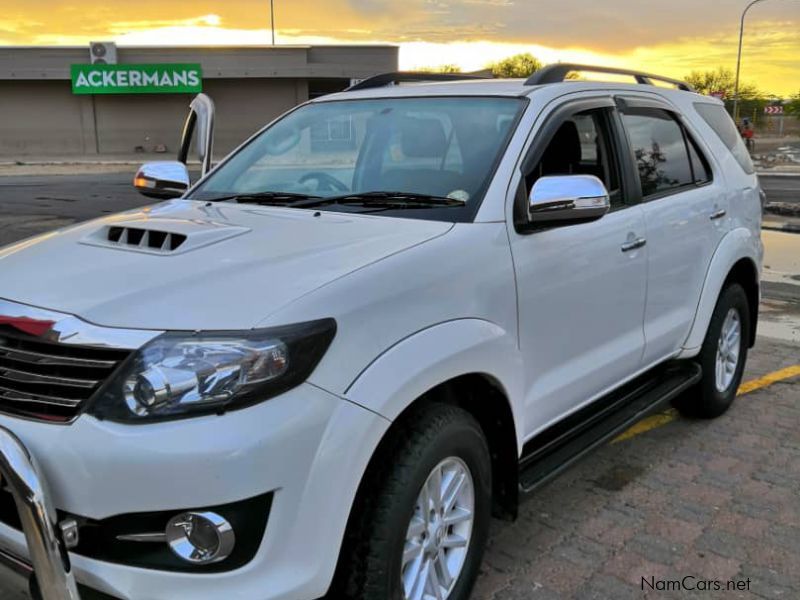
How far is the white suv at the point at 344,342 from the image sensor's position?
2010mm

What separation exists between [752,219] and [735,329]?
71 cm

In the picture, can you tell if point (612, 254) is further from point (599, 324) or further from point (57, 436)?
point (57, 436)

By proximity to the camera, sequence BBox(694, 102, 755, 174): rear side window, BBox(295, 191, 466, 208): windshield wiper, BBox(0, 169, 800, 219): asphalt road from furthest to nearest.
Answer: BBox(0, 169, 800, 219): asphalt road → BBox(694, 102, 755, 174): rear side window → BBox(295, 191, 466, 208): windshield wiper

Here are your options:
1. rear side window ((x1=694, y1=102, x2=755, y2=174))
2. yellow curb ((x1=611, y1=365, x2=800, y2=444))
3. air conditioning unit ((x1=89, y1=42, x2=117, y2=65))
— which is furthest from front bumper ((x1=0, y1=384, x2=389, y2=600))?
air conditioning unit ((x1=89, y1=42, x2=117, y2=65))

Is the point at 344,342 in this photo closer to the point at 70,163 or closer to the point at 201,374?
the point at 201,374

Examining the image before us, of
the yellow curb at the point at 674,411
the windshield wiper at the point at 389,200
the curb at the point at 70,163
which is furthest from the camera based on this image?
the curb at the point at 70,163

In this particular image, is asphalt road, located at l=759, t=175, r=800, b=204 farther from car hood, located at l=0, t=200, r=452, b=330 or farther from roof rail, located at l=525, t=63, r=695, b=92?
car hood, located at l=0, t=200, r=452, b=330

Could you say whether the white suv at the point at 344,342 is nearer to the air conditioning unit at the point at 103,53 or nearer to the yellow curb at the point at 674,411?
the yellow curb at the point at 674,411

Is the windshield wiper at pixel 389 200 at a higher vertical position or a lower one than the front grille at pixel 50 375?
higher

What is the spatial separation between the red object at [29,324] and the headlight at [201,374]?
0.28 metres

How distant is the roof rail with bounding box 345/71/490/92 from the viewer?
14.0 feet

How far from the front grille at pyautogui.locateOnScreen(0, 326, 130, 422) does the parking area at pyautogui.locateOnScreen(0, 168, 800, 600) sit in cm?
48

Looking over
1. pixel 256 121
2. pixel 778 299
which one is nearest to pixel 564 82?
pixel 778 299

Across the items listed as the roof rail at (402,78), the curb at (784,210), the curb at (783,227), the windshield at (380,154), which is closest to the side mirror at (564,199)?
the windshield at (380,154)
